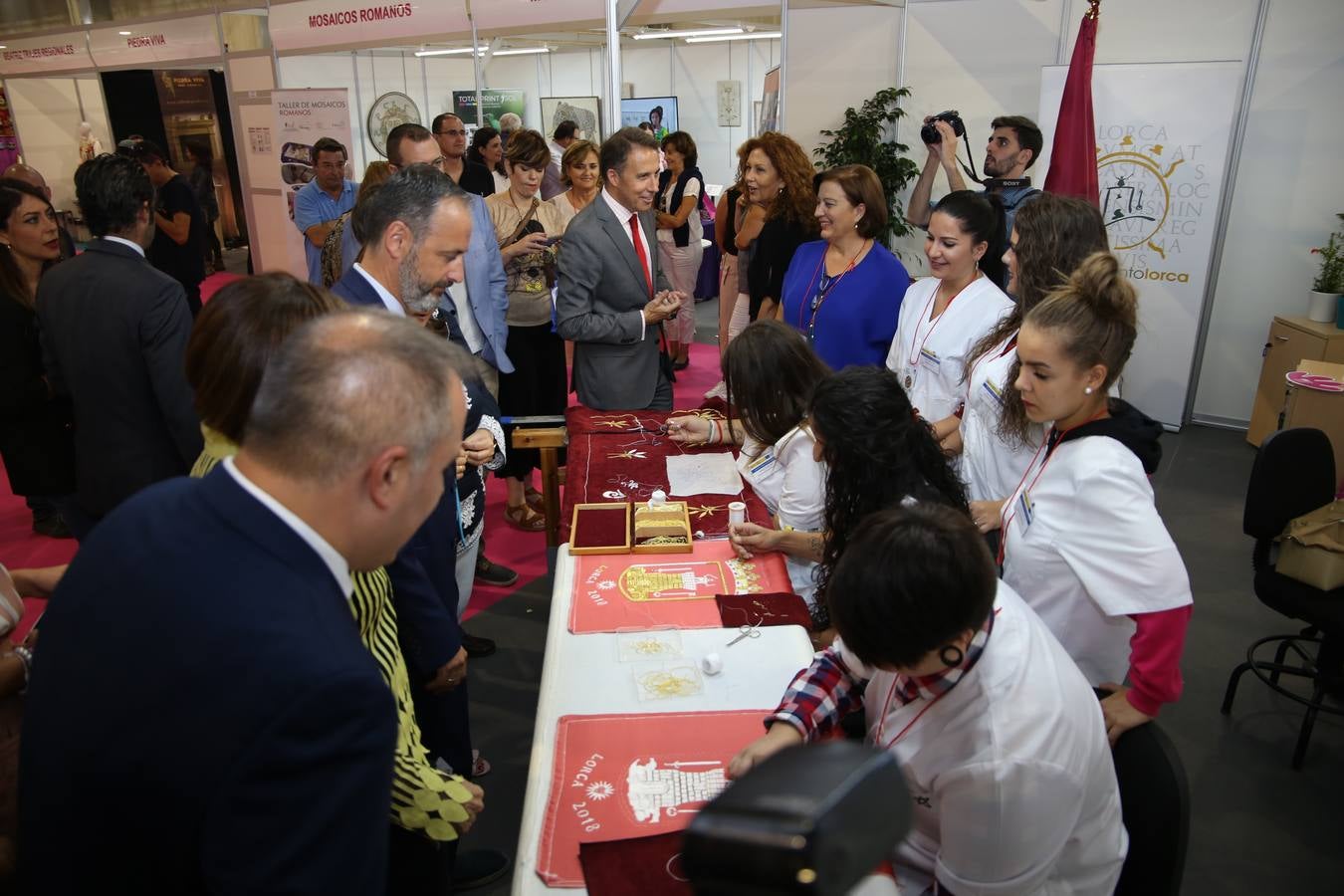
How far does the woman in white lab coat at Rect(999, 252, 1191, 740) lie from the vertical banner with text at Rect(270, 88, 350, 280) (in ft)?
19.1

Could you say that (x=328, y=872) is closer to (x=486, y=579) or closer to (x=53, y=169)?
(x=486, y=579)

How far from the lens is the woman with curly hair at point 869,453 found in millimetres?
1795

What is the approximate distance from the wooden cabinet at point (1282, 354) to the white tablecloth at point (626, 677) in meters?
4.04

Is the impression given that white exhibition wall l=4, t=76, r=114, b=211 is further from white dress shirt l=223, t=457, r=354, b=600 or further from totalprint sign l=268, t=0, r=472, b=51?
white dress shirt l=223, t=457, r=354, b=600

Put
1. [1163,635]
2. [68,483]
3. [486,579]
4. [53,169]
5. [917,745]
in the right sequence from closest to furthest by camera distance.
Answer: [917,745], [1163,635], [68,483], [486,579], [53,169]

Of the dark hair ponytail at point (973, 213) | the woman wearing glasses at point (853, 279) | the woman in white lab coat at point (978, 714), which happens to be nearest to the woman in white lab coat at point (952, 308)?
the dark hair ponytail at point (973, 213)

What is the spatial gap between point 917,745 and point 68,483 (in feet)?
9.41

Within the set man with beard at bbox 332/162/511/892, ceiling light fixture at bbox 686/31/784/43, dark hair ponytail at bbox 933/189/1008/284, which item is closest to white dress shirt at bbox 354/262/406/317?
man with beard at bbox 332/162/511/892

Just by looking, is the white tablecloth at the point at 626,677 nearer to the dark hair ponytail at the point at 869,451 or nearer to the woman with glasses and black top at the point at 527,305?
the dark hair ponytail at the point at 869,451

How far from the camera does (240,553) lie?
2.72 ft

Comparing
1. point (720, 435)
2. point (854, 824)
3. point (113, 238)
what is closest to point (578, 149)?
point (720, 435)

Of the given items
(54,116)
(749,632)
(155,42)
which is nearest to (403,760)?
(749,632)

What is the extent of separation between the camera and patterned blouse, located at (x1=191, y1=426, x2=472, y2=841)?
4.25 ft

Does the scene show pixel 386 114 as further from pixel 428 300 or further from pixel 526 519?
pixel 428 300
